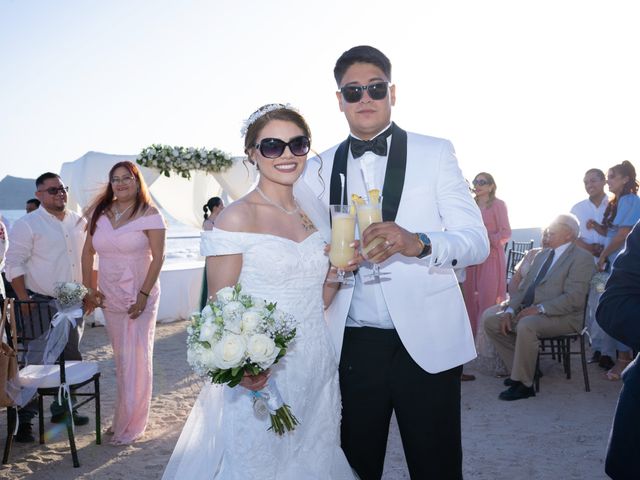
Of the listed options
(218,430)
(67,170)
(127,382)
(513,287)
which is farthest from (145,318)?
(67,170)

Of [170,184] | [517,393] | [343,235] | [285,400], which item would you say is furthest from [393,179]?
[170,184]

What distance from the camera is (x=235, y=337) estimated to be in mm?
1988

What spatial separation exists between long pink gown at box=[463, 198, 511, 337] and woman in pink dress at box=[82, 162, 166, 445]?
12.7ft

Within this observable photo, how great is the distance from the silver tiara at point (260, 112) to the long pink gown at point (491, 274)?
5.03m

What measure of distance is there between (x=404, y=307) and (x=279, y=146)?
0.84 meters

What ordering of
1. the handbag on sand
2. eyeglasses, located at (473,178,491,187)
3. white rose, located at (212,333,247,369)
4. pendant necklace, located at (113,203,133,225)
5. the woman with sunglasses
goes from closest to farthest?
white rose, located at (212,333,247,369) < the handbag on sand < pendant necklace, located at (113,203,133,225) < the woman with sunglasses < eyeglasses, located at (473,178,491,187)

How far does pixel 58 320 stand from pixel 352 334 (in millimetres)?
2922

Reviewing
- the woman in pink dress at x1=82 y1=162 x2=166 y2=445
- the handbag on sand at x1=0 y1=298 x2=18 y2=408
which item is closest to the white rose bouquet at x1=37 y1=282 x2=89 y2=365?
the woman in pink dress at x1=82 y1=162 x2=166 y2=445

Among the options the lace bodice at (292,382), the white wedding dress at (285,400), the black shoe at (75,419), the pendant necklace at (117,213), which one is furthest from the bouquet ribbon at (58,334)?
the lace bodice at (292,382)

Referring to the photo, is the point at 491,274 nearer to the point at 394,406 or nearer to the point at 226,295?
the point at 394,406

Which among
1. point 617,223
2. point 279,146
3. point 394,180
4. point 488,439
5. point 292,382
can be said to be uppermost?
point 279,146

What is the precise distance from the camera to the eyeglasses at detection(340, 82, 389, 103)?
8.40 feet

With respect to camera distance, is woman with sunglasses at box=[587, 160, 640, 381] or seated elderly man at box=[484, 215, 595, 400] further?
woman with sunglasses at box=[587, 160, 640, 381]

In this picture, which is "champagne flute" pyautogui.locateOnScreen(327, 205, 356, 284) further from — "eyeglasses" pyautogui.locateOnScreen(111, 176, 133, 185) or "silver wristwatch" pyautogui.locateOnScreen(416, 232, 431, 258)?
"eyeglasses" pyautogui.locateOnScreen(111, 176, 133, 185)
